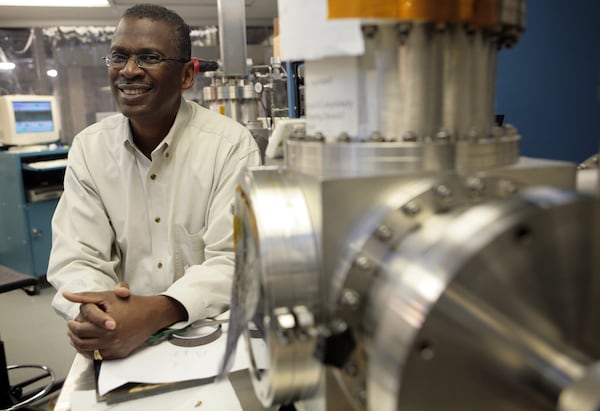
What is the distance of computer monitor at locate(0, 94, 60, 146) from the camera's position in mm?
3590

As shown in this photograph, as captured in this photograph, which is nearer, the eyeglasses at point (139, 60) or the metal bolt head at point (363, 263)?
the metal bolt head at point (363, 263)

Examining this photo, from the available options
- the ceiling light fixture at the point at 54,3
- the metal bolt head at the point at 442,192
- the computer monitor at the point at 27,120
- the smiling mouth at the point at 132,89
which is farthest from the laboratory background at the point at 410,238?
the ceiling light fixture at the point at 54,3

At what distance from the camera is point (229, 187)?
53.5 inches

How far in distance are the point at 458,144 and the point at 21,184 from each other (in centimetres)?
366

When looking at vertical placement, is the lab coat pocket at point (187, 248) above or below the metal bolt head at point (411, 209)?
below

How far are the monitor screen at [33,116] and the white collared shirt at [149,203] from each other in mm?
2683

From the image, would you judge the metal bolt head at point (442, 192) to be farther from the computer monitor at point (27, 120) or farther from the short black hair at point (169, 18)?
the computer monitor at point (27, 120)

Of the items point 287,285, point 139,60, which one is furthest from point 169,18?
point 287,285

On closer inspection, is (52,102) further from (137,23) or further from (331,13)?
(331,13)

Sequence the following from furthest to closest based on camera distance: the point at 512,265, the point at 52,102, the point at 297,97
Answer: the point at 52,102, the point at 297,97, the point at 512,265

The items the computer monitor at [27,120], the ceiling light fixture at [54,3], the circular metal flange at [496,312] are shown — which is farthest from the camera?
the ceiling light fixture at [54,3]

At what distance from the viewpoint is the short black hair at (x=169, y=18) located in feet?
4.46

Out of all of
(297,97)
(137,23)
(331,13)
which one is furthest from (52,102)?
(331,13)

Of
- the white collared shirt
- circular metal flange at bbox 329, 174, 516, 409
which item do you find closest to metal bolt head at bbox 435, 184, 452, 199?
circular metal flange at bbox 329, 174, 516, 409
